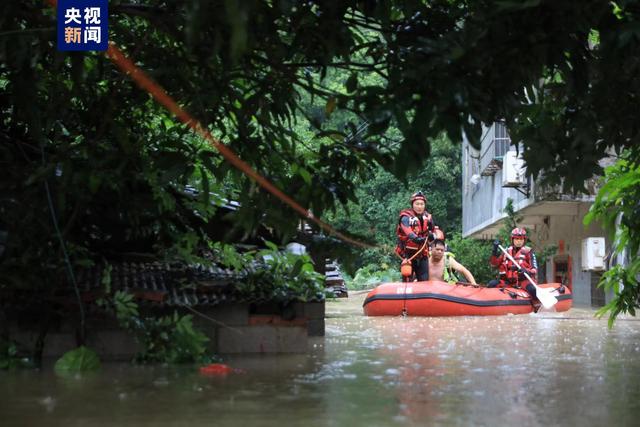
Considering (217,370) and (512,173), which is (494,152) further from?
(217,370)

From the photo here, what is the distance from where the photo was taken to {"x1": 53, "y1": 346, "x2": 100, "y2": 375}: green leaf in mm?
6590

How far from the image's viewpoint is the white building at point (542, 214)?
784 inches

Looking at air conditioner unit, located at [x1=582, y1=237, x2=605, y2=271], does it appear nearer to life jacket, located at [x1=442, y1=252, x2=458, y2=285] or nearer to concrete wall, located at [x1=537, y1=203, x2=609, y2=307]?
concrete wall, located at [x1=537, y1=203, x2=609, y2=307]

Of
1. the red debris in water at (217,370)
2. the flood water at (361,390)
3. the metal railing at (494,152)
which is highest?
the metal railing at (494,152)

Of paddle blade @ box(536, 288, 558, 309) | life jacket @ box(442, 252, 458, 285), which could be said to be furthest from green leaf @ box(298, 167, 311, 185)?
life jacket @ box(442, 252, 458, 285)

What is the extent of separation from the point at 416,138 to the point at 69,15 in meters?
3.14

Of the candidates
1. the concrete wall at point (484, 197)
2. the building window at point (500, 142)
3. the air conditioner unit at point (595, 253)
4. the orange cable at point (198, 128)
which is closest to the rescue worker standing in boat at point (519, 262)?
the air conditioner unit at point (595, 253)

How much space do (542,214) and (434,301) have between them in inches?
325

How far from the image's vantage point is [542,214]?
2286 centimetres

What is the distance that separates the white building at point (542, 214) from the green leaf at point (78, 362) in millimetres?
11565

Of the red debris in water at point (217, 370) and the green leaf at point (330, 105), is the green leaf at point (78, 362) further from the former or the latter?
the green leaf at point (330, 105)

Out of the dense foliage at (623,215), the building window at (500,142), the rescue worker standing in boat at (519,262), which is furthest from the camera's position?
the building window at (500,142)

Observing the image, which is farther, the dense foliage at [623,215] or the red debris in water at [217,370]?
the dense foliage at [623,215]

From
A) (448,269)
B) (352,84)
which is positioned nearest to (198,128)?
(352,84)
